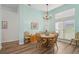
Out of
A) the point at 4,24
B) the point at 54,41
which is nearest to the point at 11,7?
the point at 4,24

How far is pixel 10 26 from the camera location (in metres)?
2.11

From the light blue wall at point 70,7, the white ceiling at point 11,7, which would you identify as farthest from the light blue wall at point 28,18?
the light blue wall at point 70,7

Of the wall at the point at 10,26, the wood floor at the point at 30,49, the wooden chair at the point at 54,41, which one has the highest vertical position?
the wall at the point at 10,26

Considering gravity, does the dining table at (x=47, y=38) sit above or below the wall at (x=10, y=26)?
below

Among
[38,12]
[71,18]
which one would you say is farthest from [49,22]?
[71,18]

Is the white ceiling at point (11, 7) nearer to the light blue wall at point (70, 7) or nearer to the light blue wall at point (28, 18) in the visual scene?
the light blue wall at point (28, 18)

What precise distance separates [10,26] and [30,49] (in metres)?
0.63

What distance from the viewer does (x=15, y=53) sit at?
2.11 metres

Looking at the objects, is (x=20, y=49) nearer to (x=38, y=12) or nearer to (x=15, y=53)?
(x=15, y=53)

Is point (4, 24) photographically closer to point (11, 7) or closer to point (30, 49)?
point (11, 7)

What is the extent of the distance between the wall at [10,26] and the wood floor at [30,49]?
0.40 feet

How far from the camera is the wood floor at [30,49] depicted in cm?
208

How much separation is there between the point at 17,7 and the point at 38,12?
44 cm

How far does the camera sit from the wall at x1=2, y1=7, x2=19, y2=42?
206 centimetres
